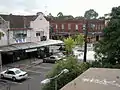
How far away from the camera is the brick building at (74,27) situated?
69.9 meters

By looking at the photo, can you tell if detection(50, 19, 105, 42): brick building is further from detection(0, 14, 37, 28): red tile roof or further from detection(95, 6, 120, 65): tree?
detection(95, 6, 120, 65): tree

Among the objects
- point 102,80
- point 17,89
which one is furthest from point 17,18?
point 102,80

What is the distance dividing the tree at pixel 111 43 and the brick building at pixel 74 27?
46946 millimetres

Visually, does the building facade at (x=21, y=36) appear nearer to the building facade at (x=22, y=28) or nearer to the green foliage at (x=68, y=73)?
the building facade at (x=22, y=28)

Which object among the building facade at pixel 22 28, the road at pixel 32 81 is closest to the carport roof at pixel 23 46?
the building facade at pixel 22 28

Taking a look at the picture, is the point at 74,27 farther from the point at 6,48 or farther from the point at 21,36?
the point at 6,48

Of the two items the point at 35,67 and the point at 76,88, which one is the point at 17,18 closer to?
the point at 35,67

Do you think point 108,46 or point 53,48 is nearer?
point 108,46

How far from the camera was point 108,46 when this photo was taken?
69.4 feet

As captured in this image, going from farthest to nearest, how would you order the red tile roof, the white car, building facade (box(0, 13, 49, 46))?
the red tile roof < building facade (box(0, 13, 49, 46)) < the white car

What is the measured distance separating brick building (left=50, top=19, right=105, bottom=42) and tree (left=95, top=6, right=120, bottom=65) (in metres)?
46.9

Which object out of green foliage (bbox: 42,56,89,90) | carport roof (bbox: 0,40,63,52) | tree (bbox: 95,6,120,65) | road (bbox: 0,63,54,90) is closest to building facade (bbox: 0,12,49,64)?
carport roof (bbox: 0,40,63,52)

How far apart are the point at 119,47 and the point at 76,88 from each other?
420 inches

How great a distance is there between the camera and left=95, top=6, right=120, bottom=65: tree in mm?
21125
